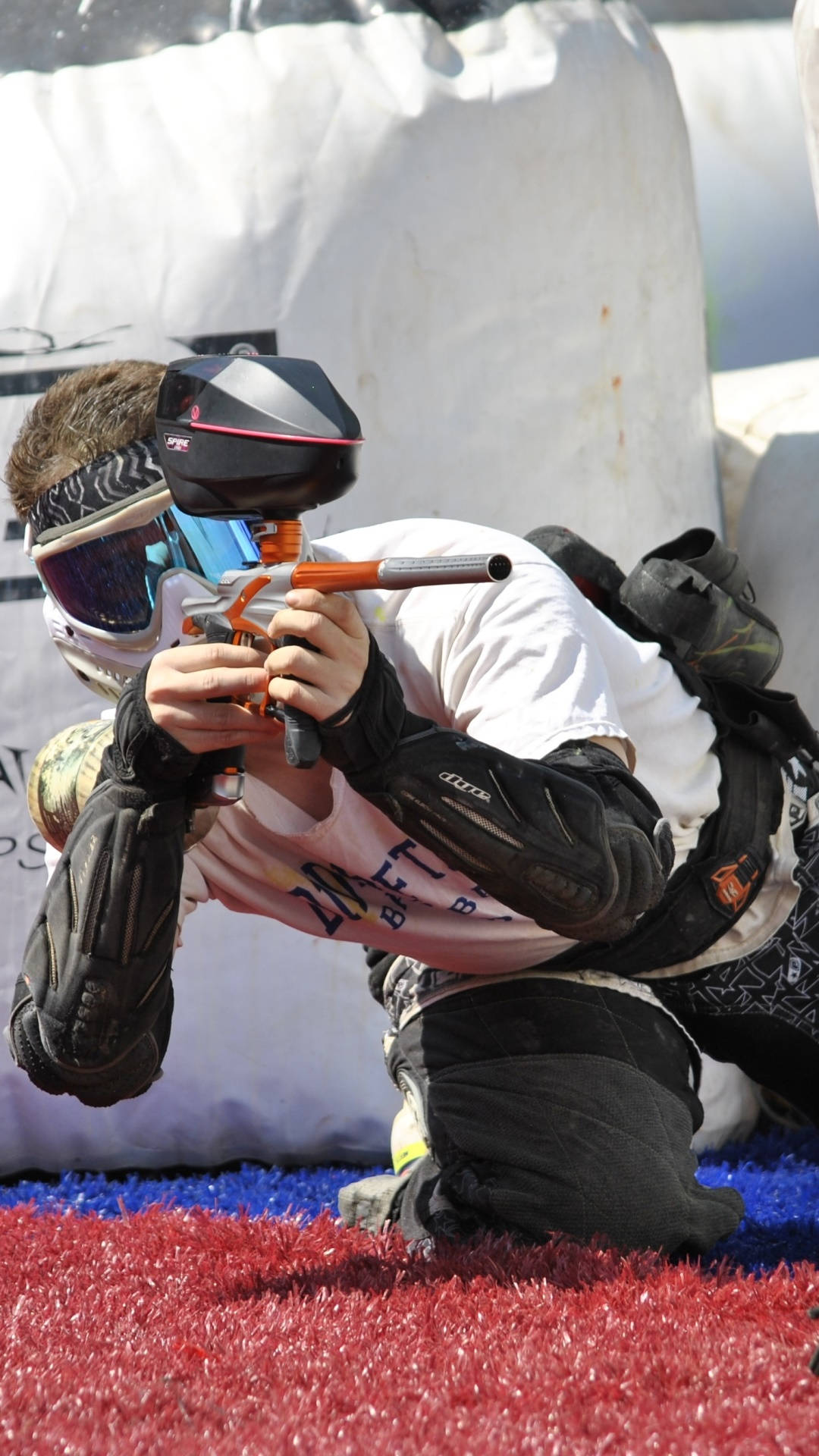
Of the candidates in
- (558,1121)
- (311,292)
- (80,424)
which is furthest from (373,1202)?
(311,292)

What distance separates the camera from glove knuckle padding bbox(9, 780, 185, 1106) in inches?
42.8

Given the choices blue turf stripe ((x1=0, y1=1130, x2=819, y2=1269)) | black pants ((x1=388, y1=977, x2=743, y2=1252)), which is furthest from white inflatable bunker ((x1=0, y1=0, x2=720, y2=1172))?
black pants ((x1=388, y1=977, x2=743, y2=1252))

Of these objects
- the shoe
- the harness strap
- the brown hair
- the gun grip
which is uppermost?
the brown hair

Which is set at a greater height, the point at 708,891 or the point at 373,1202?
the point at 708,891

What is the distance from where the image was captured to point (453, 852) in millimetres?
991

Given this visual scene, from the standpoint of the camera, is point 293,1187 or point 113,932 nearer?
point 113,932

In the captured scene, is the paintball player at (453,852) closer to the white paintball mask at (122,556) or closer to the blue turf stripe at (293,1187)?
the white paintball mask at (122,556)

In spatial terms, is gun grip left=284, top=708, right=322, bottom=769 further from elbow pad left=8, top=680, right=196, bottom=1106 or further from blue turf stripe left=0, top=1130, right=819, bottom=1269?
blue turf stripe left=0, top=1130, right=819, bottom=1269

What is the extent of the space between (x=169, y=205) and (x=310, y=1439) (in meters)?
1.47

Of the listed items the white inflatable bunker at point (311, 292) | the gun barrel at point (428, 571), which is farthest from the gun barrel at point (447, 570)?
the white inflatable bunker at point (311, 292)

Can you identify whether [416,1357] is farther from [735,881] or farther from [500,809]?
[735,881]

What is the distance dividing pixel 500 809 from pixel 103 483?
50 cm

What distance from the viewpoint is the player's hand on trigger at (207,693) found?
94cm

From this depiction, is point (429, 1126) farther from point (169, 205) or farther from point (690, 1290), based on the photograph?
point (169, 205)
